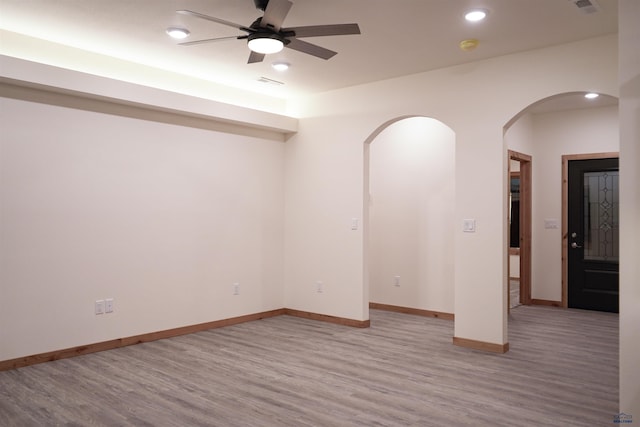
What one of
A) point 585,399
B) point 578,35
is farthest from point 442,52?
point 585,399

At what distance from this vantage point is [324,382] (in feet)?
12.6

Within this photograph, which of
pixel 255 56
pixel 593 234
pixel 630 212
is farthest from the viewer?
pixel 593 234

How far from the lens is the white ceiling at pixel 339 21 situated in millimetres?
3598

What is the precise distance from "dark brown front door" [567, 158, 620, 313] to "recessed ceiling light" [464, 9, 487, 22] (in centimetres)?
421

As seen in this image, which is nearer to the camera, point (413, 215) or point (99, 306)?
point (99, 306)

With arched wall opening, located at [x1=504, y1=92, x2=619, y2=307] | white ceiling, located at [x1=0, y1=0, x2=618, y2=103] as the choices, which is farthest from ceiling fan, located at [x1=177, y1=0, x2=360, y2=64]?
arched wall opening, located at [x1=504, y1=92, x2=619, y2=307]

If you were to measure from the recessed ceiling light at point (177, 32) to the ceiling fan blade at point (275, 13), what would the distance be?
3.80 ft

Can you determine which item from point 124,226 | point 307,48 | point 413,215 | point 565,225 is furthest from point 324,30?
point 565,225

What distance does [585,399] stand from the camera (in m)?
3.50

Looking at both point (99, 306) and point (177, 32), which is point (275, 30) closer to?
point (177, 32)

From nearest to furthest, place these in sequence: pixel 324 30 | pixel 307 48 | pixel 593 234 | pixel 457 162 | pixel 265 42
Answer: pixel 324 30 → pixel 265 42 → pixel 307 48 → pixel 457 162 → pixel 593 234

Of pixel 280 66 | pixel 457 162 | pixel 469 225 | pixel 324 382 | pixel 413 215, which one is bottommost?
pixel 324 382

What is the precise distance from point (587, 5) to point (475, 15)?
751mm

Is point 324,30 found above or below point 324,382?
above
